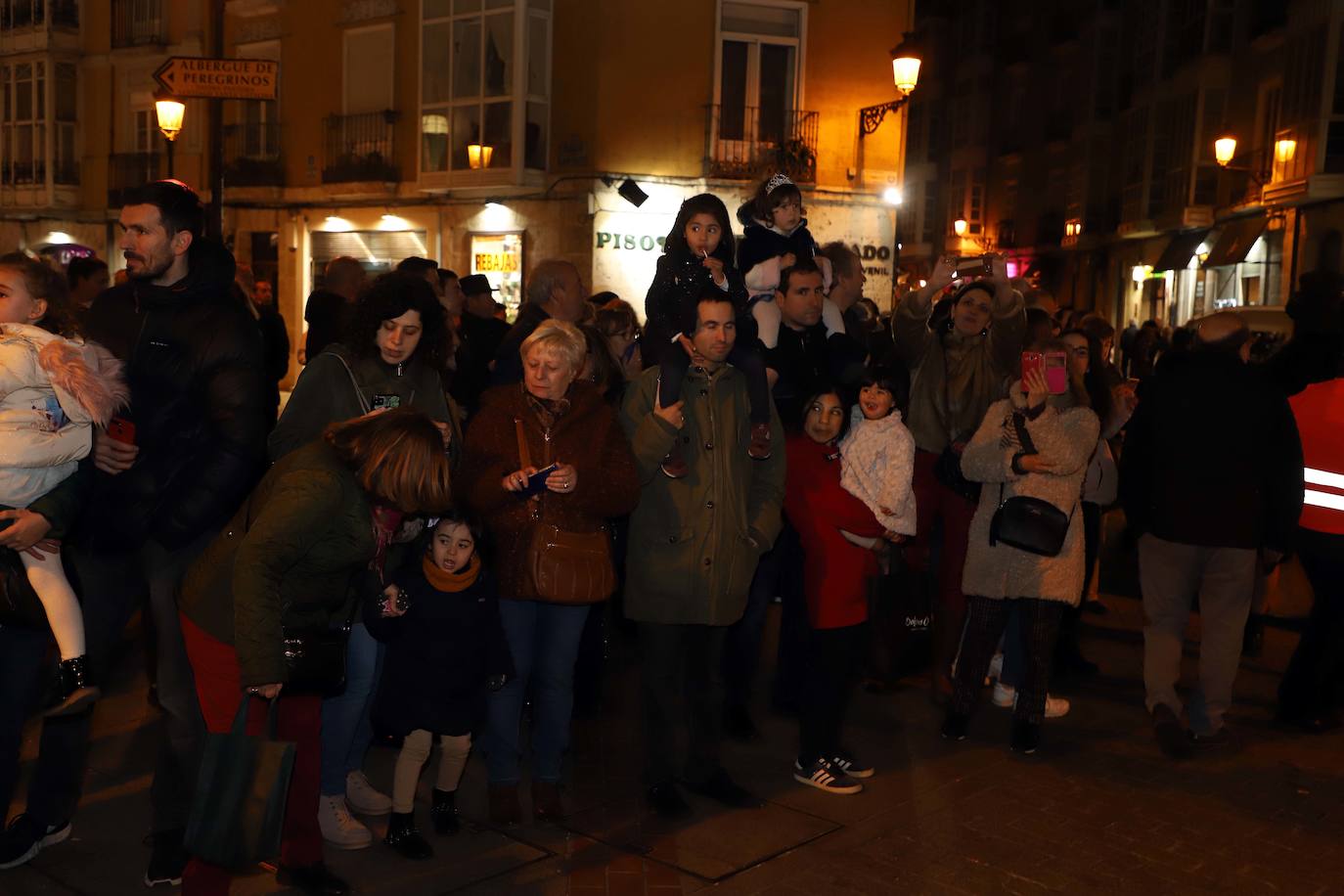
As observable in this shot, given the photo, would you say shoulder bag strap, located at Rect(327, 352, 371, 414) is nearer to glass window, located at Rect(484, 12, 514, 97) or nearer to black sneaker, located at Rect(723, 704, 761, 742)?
black sneaker, located at Rect(723, 704, 761, 742)

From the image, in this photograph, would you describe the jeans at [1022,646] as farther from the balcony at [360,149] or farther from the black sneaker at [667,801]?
the balcony at [360,149]

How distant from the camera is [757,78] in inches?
826

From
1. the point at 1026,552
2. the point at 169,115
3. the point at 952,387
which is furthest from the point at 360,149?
the point at 1026,552

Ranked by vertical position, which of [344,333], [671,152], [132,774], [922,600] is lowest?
[132,774]

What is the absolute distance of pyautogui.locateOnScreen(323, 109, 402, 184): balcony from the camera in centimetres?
2348

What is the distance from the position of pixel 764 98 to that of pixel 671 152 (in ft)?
6.10

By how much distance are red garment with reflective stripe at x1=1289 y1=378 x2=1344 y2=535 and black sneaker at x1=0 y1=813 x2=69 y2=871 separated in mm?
5739

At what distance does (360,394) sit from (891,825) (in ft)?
8.77

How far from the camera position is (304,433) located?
4.70 m

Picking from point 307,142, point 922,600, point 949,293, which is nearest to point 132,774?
point 922,600

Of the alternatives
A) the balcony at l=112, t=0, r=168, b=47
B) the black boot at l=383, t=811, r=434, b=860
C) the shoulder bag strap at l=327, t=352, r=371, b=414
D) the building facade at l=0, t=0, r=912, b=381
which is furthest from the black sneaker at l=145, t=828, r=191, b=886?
the balcony at l=112, t=0, r=168, b=47

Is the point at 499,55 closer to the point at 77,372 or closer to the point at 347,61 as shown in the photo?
the point at 347,61

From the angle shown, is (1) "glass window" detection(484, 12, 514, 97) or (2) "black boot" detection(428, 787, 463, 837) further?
(1) "glass window" detection(484, 12, 514, 97)

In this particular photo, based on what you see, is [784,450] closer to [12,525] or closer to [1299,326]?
[12,525]
